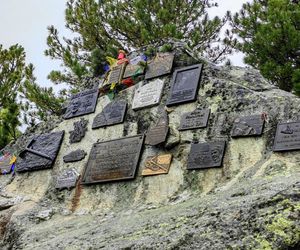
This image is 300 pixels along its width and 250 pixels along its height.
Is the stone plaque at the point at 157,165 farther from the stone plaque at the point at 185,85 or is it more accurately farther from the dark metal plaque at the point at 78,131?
the dark metal plaque at the point at 78,131

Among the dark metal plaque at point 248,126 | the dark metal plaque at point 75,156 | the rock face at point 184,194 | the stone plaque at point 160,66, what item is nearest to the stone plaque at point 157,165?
the rock face at point 184,194

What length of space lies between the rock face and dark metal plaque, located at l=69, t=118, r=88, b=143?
8 centimetres

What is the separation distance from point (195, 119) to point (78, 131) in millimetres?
1899

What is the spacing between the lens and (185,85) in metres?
5.39

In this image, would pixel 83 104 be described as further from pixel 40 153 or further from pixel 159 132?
pixel 159 132

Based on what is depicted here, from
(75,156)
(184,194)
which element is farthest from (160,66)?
(184,194)

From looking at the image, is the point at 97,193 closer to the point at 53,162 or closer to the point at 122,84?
the point at 53,162

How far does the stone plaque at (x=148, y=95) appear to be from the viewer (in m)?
5.58

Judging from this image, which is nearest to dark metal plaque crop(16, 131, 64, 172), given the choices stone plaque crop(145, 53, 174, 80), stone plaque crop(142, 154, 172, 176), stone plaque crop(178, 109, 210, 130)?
stone plaque crop(145, 53, 174, 80)

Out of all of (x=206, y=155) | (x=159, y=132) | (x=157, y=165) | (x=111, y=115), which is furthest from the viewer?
(x=111, y=115)

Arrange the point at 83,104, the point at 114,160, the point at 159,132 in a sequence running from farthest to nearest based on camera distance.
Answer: the point at 83,104, the point at 114,160, the point at 159,132

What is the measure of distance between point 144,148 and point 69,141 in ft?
4.72

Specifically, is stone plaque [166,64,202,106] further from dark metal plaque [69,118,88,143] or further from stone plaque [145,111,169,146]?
dark metal plaque [69,118,88,143]

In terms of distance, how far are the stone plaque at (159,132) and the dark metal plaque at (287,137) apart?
1.32 m
